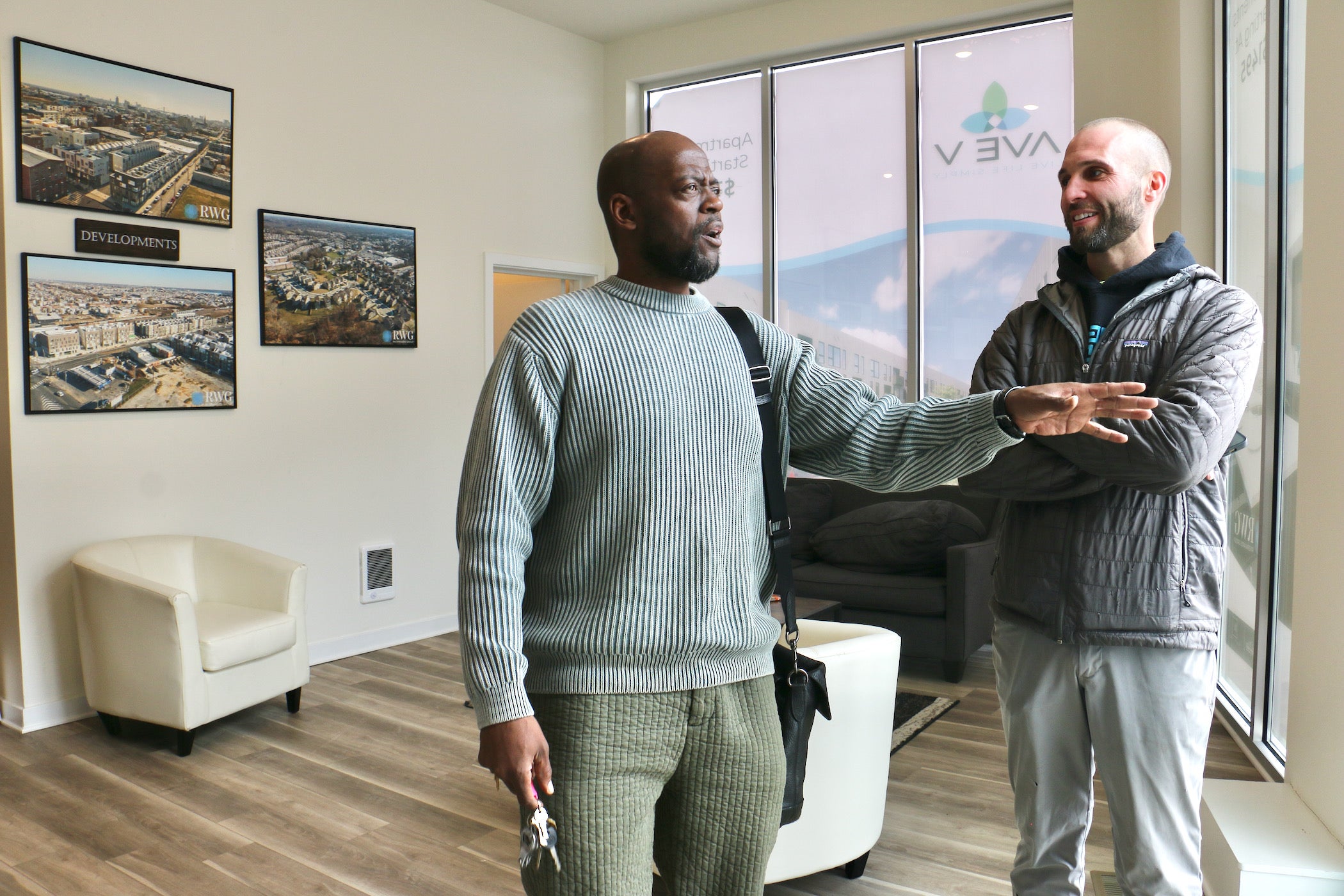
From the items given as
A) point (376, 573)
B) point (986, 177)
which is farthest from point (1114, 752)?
point (986, 177)

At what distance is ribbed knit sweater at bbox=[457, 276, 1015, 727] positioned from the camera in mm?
1287

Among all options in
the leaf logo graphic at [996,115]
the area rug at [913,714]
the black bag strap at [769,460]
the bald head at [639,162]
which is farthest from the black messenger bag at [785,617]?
the leaf logo graphic at [996,115]

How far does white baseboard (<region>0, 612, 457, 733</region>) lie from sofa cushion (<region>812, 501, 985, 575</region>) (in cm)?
Result: 232

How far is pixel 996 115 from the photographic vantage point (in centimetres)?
557

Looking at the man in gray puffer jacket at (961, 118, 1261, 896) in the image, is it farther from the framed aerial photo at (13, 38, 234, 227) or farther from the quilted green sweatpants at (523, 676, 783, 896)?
the framed aerial photo at (13, 38, 234, 227)

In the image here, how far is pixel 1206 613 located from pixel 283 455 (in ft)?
14.3

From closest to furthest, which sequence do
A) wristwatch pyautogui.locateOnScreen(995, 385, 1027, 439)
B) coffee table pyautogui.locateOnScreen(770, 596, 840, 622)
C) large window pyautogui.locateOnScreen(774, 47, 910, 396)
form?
wristwatch pyautogui.locateOnScreen(995, 385, 1027, 439) → coffee table pyautogui.locateOnScreen(770, 596, 840, 622) → large window pyautogui.locateOnScreen(774, 47, 910, 396)

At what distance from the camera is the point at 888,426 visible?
1497 millimetres

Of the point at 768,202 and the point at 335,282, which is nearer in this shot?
the point at 335,282

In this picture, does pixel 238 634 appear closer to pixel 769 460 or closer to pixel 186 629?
pixel 186 629

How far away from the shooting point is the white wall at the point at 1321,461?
2146mm

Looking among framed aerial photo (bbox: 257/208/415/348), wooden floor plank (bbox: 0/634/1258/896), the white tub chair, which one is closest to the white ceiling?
framed aerial photo (bbox: 257/208/415/348)

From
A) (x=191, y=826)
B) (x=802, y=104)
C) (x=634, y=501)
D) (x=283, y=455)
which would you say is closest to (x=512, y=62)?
(x=802, y=104)

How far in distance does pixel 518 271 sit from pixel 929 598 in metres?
3.21
